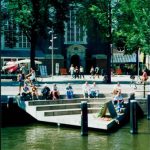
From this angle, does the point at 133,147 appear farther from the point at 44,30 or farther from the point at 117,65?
the point at 117,65

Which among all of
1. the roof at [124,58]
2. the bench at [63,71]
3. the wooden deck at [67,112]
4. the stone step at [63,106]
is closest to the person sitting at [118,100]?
the wooden deck at [67,112]

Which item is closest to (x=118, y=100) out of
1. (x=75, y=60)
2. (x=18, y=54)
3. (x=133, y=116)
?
(x=133, y=116)

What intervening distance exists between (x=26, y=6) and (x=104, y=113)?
2606 cm

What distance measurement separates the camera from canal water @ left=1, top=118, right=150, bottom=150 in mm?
16656

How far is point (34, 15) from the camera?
45.7 m

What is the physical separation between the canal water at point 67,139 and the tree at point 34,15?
2411cm

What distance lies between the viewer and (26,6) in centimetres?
4600

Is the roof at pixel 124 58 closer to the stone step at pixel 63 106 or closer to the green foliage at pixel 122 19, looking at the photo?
the green foliage at pixel 122 19

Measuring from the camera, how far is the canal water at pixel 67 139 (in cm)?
1666

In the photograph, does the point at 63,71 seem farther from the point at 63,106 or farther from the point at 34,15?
the point at 63,106

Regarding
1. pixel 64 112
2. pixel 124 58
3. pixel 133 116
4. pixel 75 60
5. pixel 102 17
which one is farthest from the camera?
pixel 124 58

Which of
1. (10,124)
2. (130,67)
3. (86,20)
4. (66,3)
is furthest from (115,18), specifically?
(130,67)

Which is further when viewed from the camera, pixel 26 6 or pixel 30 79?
pixel 26 6

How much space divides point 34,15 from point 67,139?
2878cm
